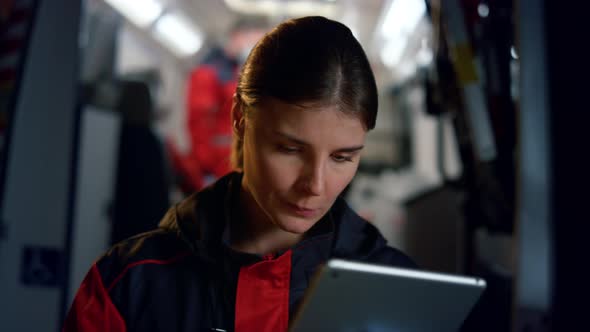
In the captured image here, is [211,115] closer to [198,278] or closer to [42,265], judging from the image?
[42,265]

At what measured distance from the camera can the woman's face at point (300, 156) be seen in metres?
0.83

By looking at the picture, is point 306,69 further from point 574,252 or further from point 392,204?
point 392,204

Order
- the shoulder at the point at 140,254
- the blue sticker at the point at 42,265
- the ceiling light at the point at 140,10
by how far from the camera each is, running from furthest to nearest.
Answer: the ceiling light at the point at 140,10
the blue sticker at the point at 42,265
the shoulder at the point at 140,254

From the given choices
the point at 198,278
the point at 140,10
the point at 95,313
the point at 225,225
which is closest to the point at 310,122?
the point at 225,225

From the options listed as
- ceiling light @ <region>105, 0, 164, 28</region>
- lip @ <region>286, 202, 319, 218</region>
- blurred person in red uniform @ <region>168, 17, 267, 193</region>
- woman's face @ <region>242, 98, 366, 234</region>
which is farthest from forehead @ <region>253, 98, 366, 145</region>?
ceiling light @ <region>105, 0, 164, 28</region>

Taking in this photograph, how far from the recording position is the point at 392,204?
10.6 feet

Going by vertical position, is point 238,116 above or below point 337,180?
above

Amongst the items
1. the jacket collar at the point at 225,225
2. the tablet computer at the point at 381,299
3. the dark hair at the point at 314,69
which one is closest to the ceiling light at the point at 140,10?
the jacket collar at the point at 225,225

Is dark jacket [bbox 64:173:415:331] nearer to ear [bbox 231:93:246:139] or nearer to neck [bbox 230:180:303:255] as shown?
neck [bbox 230:180:303:255]

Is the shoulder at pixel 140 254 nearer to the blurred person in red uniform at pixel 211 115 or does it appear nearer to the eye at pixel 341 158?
the eye at pixel 341 158

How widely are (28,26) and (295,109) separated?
0.95 metres

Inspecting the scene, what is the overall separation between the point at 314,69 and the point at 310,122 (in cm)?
10

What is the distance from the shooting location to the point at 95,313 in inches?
35.6

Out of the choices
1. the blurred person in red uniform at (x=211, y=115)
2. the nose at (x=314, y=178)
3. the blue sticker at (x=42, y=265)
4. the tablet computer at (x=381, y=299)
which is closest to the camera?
the tablet computer at (x=381, y=299)
